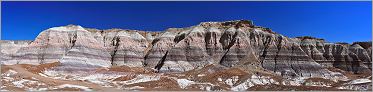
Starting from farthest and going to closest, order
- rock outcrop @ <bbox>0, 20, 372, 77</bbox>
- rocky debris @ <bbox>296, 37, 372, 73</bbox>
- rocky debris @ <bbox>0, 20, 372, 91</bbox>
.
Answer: rocky debris @ <bbox>296, 37, 372, 73</bbox> < rock outcrop @ <bbox>0, 20, 372, 77</bbox> < rocky debris @ <bbox>0, 20, 372, 91</bbox>

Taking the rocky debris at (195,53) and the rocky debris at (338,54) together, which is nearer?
the rocky debris at (195,53)

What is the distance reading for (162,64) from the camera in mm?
56250

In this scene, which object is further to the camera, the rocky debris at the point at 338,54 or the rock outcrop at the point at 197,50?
the rocky debris at the point at 338,54

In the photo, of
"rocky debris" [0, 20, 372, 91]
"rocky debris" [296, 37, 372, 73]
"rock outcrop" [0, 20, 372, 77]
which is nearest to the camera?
"rocky debris" [0, 20, 372, 91]

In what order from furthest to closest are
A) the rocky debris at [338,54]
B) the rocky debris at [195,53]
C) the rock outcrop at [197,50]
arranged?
1. the rocky debris at [338,54]
2. the rock outcrop at [197,50]
3. the rocky debris at [195,53]

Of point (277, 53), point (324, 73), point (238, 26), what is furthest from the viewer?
point (238, 26)

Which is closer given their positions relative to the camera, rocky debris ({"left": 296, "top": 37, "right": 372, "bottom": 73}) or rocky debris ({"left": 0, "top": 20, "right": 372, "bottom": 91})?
rocky debris ({"left": 0, "top": 20, "right": 372, "bottom": 91})

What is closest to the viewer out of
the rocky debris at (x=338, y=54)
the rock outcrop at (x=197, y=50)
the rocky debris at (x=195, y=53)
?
the rocky debris at (x=195, y=53)

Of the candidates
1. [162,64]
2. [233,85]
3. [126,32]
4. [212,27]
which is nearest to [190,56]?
[162,64]

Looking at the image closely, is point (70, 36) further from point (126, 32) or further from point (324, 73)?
point (324, 73)

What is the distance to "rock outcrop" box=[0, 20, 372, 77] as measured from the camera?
54.3 m

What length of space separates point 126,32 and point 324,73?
2692 cm

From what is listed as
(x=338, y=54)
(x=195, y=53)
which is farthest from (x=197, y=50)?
(x=338, y=54)

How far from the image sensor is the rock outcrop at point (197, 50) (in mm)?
54312
